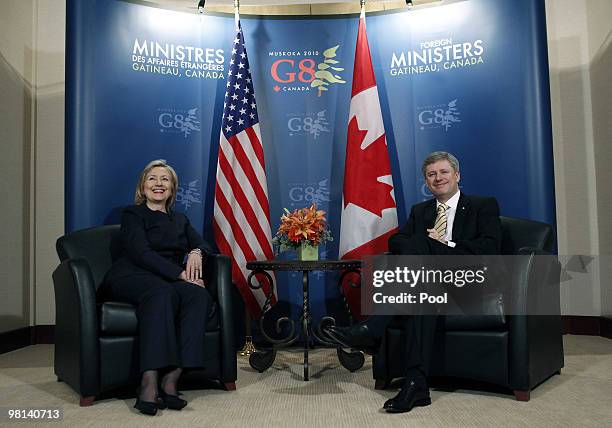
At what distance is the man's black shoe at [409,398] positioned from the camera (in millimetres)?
2633

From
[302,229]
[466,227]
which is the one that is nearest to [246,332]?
[302,229]

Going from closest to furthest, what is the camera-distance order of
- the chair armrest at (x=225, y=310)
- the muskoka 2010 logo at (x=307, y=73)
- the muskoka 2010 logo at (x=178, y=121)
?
the chair armrest at (x=225, y=310) < the muskoka 2010 logo at (x=178, y=121) < the muskoka 2010 logo at (x=307, y=73)

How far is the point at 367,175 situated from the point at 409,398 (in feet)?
6.44

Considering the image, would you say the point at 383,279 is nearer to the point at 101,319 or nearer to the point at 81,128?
the point at 101,319

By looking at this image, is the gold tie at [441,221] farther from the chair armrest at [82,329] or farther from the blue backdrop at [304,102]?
the chair armrest at [82,329]

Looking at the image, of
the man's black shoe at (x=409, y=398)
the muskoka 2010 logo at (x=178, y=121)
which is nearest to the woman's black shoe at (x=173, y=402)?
the man's black shoe at (x=409, y=398)

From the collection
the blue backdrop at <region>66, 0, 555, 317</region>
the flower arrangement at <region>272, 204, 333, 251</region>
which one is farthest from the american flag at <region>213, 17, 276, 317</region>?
the flower arrangement at <region>272, 204, 333, 251</region>

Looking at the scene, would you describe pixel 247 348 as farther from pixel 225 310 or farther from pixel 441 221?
pixel 441 221

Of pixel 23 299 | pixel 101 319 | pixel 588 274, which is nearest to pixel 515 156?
pixel 588 274

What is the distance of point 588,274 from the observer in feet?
16.3

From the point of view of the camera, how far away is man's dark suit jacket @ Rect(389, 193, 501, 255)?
3109mm

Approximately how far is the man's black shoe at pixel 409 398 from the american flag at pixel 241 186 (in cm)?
164

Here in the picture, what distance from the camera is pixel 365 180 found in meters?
4.29

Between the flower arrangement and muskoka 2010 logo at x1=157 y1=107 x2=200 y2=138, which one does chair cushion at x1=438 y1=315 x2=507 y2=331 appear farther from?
muskoka 2010 logo at x1=157 y1=107 x2=200 y2=138
